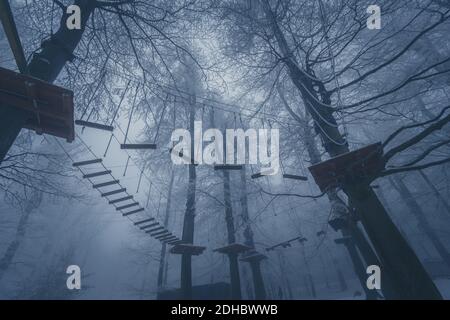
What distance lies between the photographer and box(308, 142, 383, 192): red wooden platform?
387cm

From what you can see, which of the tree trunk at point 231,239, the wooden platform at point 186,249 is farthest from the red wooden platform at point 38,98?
the tree trunk at point 231,239

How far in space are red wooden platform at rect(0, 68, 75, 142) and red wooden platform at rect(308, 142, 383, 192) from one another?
11.8ft

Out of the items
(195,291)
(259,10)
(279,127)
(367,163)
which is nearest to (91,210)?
(195,291)

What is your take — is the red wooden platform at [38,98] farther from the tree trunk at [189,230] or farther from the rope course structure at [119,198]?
the tree trunk at [189,230]

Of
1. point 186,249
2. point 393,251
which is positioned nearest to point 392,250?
point 393,251

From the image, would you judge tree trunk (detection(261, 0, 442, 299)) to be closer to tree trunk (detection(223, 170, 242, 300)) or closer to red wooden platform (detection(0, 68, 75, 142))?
red wooden platform (detection(0, 68, 75, 142))

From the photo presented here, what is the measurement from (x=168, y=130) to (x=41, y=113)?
40.3 feet

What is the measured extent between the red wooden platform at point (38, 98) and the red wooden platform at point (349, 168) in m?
3.60

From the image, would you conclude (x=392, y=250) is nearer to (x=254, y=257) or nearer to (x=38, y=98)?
(x=38, y=98)

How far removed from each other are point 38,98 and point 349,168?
449 centimetres

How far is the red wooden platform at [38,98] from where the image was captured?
3570mm

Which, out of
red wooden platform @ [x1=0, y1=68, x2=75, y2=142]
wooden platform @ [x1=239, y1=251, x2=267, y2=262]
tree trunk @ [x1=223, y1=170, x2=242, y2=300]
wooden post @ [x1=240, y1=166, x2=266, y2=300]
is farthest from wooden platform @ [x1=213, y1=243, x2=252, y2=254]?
red wooden platform @ [x1=0, y1=68, x2=75, y2=142]

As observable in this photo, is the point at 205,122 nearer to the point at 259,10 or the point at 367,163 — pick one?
the point at 259,10

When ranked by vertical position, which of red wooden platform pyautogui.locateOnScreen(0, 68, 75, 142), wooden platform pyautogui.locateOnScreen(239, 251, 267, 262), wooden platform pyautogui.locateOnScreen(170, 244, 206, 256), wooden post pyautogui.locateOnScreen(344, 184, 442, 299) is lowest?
wooden post pyautogui.locateOnScreen(344, 184, 442, 299)
